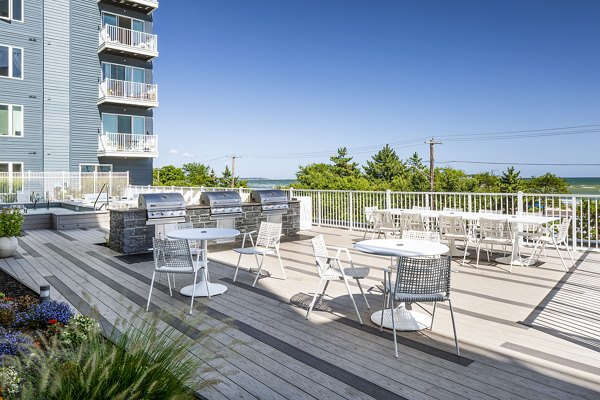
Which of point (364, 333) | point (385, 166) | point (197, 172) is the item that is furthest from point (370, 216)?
point (385, 166)

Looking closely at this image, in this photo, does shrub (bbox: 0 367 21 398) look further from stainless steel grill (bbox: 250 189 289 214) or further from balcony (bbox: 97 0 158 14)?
balcony (bbox: 97 0 158 14)

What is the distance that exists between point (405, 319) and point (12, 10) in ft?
69.6

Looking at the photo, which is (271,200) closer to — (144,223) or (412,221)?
(144,223)

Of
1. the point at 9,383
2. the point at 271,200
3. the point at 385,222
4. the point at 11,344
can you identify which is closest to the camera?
the point at 9,383

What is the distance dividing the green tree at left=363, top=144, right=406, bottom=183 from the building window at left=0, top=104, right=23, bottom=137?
45301mm

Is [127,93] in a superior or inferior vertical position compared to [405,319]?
superior

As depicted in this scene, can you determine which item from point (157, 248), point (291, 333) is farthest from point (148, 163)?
point (291, 333)

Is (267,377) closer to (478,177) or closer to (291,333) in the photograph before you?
(291,333)

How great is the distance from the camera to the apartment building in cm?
1720

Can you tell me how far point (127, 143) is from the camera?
19984mm

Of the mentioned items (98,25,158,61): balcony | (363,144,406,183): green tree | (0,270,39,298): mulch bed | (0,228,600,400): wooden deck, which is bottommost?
(0,228,600,400): wooden deck

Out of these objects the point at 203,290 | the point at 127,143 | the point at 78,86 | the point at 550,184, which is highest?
the point at 78,86

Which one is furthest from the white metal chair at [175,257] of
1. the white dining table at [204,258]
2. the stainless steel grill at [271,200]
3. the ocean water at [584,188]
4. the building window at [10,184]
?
the ocean water at [584,188]

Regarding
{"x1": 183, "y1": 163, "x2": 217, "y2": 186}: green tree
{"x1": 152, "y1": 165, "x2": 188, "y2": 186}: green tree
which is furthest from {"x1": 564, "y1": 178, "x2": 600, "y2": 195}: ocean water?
{"x1": 152, "y1": 165, "x2": 188, "y2": 186}: green tree
